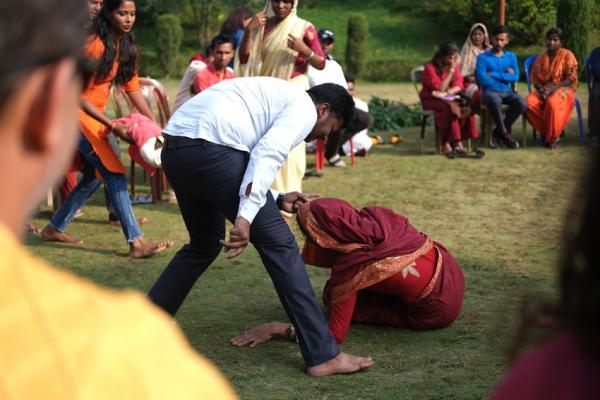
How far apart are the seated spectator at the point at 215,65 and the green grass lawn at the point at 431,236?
45.8 inches

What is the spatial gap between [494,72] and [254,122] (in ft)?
25.5

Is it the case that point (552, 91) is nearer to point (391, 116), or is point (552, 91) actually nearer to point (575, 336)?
point (391, 116)

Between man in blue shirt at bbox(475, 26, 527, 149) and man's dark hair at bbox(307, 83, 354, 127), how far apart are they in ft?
23.4

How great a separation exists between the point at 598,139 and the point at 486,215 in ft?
21.5

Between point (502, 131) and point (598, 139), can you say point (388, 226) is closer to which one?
point (598, 139)

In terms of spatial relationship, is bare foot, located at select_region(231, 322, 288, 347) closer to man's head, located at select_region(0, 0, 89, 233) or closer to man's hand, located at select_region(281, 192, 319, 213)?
man's hand, located at select_region(281, 192, 319, 213)

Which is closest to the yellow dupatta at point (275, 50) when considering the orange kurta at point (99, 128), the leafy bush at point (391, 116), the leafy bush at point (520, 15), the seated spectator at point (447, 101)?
the orange kurta at point (99, 128)

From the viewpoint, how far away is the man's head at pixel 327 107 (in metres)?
4.55

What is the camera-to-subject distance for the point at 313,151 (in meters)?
11.1

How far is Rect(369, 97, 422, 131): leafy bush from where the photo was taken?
13.2 meters

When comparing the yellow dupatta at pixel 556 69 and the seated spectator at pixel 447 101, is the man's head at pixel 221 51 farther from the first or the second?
the yellow dupatta at pixel 556 69

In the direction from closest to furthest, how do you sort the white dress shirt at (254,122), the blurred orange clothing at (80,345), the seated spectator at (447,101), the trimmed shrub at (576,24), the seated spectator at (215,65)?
the blurred orange clothing at (80,345), the white dress shirt at (254,122), the seated spectator at (215,65), the seated spectator at (447,101), the trimmed shrub at (576,24)

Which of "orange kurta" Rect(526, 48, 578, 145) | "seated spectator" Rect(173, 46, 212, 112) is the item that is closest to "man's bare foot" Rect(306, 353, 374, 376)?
"seated spectator" Rect(173, 46, 212, 112)

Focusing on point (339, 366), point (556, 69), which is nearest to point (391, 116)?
point (556, 69)
